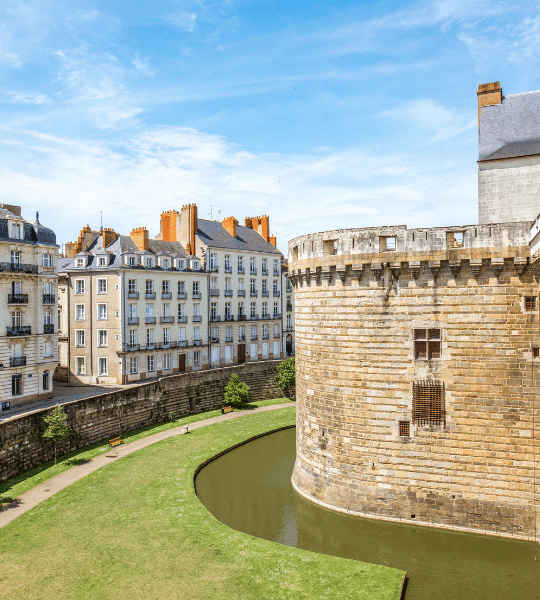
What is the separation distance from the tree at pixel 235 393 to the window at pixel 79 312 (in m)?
13.2

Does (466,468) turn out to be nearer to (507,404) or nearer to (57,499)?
(507,404)

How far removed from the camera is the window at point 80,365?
4047cm

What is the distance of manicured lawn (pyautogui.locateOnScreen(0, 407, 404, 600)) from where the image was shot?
1425cm

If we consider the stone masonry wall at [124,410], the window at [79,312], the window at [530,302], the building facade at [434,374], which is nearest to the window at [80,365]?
the window at [79,312]

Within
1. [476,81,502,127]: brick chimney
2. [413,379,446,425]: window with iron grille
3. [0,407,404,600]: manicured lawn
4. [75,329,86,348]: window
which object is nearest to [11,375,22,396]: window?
[75,329,86,348]: window

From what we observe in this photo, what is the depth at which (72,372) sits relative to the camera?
1612 inches

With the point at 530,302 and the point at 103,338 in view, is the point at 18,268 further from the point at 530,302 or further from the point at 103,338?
the point at 530,302

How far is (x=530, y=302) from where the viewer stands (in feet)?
56.2

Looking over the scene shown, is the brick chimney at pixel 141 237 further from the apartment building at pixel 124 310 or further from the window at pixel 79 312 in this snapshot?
the window at pixel 79 312

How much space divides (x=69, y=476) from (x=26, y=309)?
13822mm

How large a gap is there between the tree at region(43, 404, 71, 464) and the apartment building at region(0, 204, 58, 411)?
8267mm

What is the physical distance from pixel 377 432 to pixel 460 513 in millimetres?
3850

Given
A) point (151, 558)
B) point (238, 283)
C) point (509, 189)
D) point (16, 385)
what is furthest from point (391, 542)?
point (238, 283)

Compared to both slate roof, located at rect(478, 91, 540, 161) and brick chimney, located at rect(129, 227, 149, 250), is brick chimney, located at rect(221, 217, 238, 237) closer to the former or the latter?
brick chimney, located at rect(129, 227, 149, 250)
